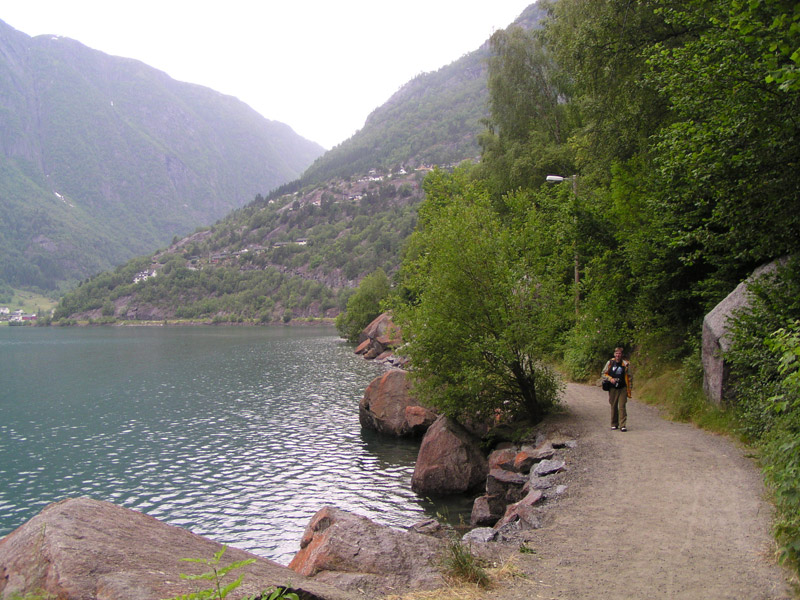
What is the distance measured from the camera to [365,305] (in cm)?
8144

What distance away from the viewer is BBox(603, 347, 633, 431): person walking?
14867 mm

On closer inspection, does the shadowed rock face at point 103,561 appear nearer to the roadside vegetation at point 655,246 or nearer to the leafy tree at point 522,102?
the roadside vegetation at point 655,246

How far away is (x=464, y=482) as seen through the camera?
16.4 meters

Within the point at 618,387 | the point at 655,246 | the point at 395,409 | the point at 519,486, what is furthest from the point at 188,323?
the point at 618,387

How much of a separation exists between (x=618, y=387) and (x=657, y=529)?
7.07 meters

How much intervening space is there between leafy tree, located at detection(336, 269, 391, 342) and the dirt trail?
66.6m

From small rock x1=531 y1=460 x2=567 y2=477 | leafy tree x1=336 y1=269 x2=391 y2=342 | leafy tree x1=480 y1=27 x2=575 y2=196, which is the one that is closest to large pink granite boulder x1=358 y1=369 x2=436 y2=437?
small rock x1=531 y1=460 x2=567 y2=477

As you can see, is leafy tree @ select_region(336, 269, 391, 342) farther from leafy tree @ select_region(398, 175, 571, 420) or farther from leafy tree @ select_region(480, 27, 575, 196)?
leafy tree @ select_region(398, 175, 571, 420)

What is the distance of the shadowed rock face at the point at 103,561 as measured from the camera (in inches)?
189

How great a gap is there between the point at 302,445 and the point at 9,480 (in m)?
11.2

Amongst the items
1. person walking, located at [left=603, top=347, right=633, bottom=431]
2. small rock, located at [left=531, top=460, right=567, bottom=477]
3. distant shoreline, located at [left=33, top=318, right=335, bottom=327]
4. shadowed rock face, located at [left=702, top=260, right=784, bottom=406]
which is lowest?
distant shoreline, located at [left=33, top=318, right=335, bottom=327]

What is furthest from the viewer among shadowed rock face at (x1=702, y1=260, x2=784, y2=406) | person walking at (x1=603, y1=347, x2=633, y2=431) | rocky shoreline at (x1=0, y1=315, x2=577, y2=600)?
person walking at (x1=603, y1=347, x2=633, y2=431)

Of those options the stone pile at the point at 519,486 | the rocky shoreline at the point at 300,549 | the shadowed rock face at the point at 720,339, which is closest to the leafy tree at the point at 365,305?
the stone pile at the point at 519,486

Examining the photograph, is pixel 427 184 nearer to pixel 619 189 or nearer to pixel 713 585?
pixel 619 189
